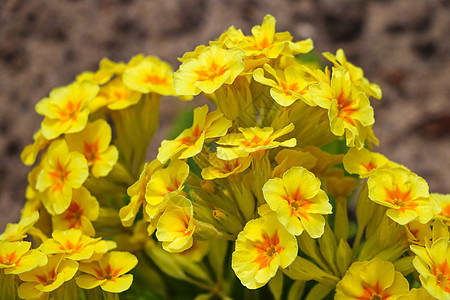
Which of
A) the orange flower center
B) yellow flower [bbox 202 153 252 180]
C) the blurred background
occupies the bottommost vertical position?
the blurred background

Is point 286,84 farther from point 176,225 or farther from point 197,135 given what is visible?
point 176,225

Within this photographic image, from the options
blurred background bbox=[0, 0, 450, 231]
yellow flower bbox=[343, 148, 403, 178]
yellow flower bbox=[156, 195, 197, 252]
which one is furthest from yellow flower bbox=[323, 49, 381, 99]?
blurred background bbox=[0, 0, 450, 231]

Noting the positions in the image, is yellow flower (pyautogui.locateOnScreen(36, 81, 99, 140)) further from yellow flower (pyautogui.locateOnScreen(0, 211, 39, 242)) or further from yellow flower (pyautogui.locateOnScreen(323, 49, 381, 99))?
yellow flower (pyautogui.locateOnScreen(323, 49, 381, 99))

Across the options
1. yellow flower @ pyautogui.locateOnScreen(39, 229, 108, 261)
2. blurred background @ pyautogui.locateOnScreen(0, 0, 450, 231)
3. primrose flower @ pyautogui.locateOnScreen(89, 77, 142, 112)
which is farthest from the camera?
blurred background @ pyautogui.locateOnScreen(0, 0, 450, 231)

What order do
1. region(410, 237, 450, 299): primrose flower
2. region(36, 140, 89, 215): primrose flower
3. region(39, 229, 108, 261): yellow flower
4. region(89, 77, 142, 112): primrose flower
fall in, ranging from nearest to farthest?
region(410, 237, 450, 299): primrose flower < region(39, 229, 108, 261): yellow flower < region(36, 140, 89, 215): primrose flower < region(89, 77, 142, 112): primrose flower

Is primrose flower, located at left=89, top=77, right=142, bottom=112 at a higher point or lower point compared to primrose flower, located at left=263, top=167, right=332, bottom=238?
lower

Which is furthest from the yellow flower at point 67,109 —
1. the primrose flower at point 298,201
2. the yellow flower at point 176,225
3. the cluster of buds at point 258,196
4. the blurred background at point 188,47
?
the blurred background at point 188,47

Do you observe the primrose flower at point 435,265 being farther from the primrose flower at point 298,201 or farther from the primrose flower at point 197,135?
the primrose flower at point 197,135
